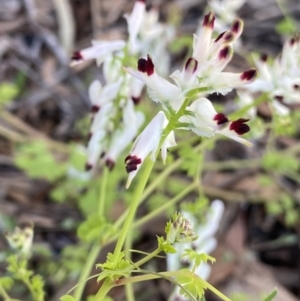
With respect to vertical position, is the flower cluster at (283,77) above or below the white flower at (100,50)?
below

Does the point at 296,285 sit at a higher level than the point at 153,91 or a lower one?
lower

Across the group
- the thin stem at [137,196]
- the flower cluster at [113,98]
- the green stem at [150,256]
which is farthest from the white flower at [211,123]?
the flower cluster at [113,98]

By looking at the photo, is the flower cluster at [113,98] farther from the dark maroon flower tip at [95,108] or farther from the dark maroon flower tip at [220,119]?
the dark maroon flower tip at [220,119]

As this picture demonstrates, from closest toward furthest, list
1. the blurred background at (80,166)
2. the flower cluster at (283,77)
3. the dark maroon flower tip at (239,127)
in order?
the dark maroon flower tip at (239,127) → the flower cluster at (283,77) → the blurred background at (80,166)

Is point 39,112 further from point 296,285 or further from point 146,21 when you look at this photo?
point 296,285

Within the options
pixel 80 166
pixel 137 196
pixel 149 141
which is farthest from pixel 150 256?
pixel 80 166

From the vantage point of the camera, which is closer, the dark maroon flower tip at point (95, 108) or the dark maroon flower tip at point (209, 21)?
the dark maroon flower tip at point (209, 21)

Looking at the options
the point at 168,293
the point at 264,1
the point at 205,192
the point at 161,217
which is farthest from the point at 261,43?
the point at 168,293

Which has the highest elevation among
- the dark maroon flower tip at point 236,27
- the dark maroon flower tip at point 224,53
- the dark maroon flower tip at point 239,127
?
the dark maroon flower tip at point 236,27
